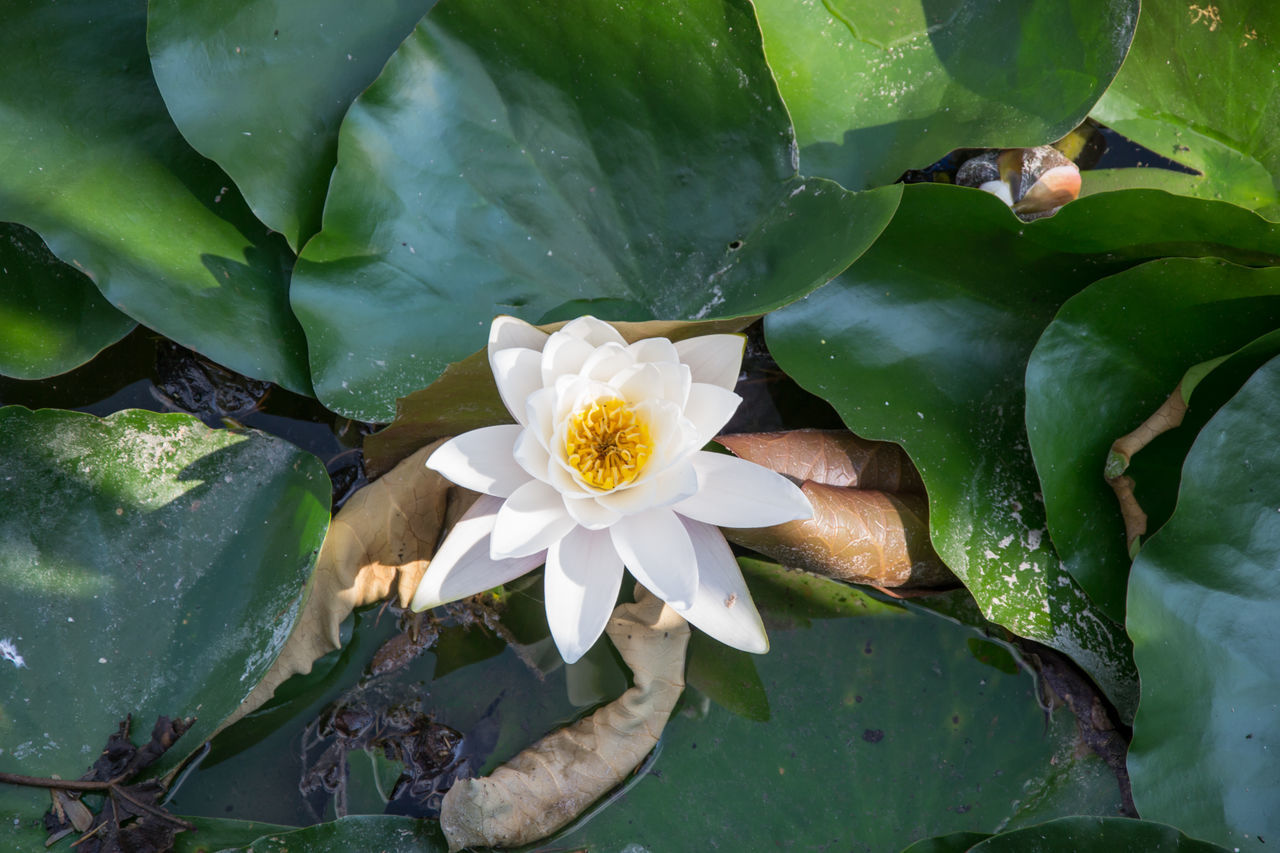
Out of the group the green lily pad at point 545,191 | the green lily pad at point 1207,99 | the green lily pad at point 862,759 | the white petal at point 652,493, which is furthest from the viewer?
the green lily pad at point 1207,99

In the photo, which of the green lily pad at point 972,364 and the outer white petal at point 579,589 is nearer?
the outer white petal at point 579,589

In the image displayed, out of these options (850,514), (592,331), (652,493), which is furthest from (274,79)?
(850,514)

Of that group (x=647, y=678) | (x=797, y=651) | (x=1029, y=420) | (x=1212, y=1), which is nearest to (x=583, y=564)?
(x=647, y=678)

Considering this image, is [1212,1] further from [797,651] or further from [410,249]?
[410,249]

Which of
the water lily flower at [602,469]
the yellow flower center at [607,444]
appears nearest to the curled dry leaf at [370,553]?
the water lily flower at [602,469]

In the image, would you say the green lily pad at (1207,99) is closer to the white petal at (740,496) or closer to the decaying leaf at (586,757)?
the white petal at (740,496)

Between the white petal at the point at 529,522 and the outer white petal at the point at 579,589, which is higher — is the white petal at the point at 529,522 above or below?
above
